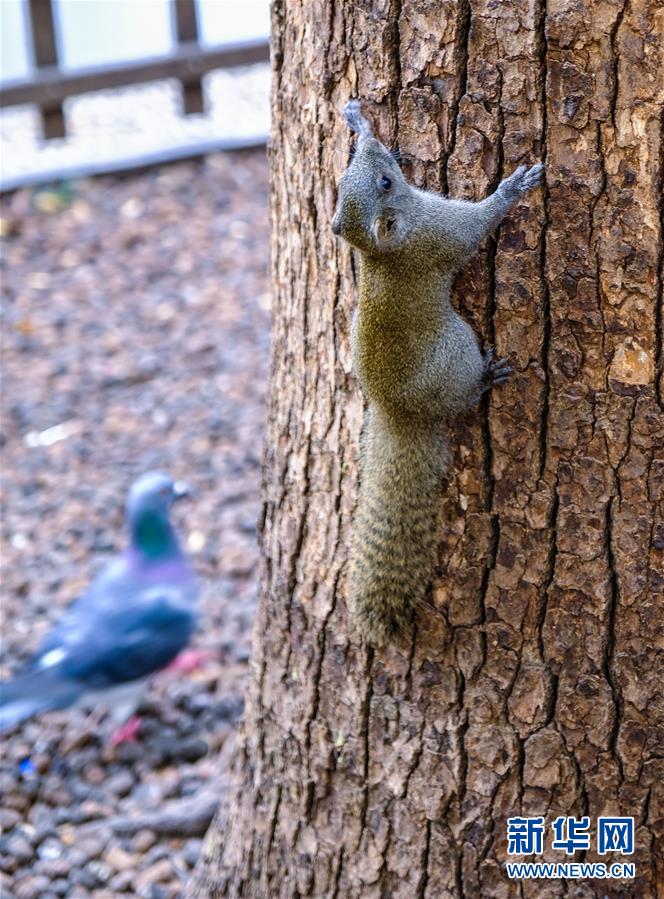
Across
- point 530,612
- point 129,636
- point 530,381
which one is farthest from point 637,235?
point 129,636

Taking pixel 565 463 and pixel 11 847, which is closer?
pixel 565 463

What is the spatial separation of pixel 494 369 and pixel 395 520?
35 centimetres

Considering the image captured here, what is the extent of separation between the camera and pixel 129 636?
364cm

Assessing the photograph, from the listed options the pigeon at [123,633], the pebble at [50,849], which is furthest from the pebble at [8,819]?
the pigeon at [123,633]

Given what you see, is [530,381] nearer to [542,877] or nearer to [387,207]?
[387,207]

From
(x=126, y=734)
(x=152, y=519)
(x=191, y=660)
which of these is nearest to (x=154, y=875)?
(x=126, y=734)

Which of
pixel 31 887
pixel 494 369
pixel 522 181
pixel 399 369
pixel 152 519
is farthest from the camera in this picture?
pixel 152 519

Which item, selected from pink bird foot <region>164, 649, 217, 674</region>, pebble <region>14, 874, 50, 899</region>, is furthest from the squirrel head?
pink bird foot <region>164, 649, 217, 674</region>

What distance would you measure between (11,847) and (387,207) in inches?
86.4

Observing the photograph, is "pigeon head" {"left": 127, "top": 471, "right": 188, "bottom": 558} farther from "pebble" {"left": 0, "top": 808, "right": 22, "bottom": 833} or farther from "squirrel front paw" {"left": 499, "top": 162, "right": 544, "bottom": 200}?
"squirrel front paw" {"left": 499, "top": 162, "right": 544, "bottom": 200}

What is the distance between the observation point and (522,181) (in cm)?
181

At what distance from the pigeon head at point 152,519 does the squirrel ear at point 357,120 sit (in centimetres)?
221

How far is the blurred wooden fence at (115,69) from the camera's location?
23.9 feet

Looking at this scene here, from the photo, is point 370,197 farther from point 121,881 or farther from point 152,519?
point 152,519
